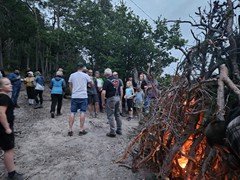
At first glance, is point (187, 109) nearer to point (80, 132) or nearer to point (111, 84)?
point (111, 84)

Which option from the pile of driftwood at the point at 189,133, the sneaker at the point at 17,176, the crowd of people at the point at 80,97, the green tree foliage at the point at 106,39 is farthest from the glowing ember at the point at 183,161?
the green tree foliage at the point at 106,39

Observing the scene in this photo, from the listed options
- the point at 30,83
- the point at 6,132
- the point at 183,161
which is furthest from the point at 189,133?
the point at 30,83

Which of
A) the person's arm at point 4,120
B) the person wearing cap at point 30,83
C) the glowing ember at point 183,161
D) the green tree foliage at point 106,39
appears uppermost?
the green tree foliage at point 106,39

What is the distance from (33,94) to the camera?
9188 mm

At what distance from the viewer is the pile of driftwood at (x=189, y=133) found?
221cm

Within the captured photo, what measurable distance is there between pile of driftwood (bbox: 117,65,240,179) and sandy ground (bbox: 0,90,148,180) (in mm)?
690

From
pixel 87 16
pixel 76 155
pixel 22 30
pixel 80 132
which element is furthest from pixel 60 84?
pixel 22 30

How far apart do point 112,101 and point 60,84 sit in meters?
2.69

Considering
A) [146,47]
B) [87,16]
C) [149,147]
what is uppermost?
[87,16]

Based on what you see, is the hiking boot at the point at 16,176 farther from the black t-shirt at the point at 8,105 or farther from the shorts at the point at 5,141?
the black t-shirt at the point at 8,105

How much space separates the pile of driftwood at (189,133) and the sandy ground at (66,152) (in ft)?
2.26

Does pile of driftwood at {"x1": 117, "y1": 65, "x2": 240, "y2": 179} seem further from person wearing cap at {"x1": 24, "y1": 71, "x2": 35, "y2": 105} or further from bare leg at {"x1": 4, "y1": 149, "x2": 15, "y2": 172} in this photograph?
person wearing cap at {"x1": 24, "y1": 71, "x2": 35, "y2": 105}

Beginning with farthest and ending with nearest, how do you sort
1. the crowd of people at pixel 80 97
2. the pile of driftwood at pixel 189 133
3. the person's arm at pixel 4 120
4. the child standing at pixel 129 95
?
the child standing at pixel 129 95, the crowd of people at pixel 80 97, the person's arm at pixel 4 120, the pile of driftwood at pixel 189 133

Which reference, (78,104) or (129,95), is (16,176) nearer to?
(78,104)
